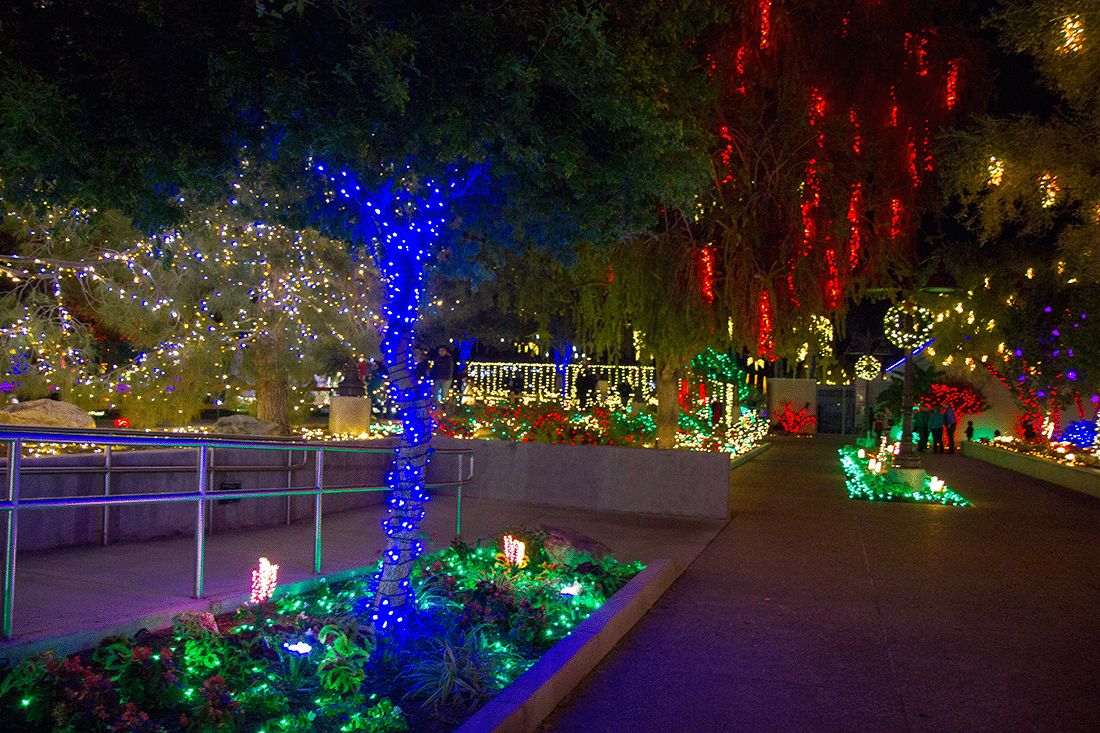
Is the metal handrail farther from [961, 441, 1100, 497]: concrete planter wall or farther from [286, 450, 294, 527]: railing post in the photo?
[961, 441, 1100, 497]: concrete planter wall

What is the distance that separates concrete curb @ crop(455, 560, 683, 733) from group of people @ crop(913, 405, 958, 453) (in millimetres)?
26887

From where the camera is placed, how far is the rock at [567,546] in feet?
26.7

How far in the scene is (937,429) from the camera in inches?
1249

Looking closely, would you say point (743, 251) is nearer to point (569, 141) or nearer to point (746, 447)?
point (569, 141)

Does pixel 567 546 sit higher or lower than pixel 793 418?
lower

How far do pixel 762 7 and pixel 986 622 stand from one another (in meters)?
10.9

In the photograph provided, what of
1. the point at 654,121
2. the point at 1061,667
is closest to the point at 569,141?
the point at 654,121

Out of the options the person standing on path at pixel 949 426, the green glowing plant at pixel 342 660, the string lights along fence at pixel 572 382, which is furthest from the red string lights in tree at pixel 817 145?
the person standing on path at pixel 949 426

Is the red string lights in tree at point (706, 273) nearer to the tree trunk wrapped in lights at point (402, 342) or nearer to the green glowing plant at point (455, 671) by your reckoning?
the tree trunk wrapped in lights at point (402, 342)

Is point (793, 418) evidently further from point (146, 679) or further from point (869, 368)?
point (146, 679)

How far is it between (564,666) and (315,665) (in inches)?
57.1

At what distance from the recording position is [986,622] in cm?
720

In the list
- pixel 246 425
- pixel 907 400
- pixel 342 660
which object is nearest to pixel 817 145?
pixel 907 400

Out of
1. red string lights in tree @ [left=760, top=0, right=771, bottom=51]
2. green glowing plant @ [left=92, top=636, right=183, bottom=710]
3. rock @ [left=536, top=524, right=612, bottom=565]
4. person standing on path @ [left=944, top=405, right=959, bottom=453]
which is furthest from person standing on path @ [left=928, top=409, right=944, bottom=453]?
green glowing plant @ [left=92, top=636, right=183, bottom=710]
